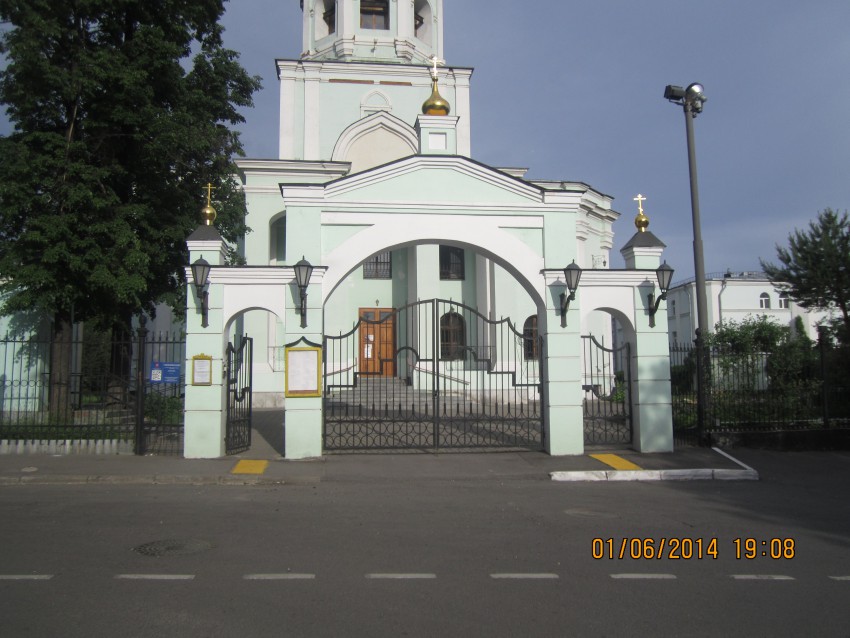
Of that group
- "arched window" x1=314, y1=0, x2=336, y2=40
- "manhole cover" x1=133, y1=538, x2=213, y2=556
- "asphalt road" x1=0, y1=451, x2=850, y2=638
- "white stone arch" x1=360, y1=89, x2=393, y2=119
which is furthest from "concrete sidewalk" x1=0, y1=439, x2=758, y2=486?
"arched window" x1=314, y1=0, x2=336, y2=40

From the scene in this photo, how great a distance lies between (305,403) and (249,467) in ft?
4.93

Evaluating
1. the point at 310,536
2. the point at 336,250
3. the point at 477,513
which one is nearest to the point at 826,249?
the point at 336,250

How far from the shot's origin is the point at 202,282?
11734 millimetres

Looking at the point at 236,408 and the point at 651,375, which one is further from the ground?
the point at 651,375

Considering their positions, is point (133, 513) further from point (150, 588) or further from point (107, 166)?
point (107, 166)

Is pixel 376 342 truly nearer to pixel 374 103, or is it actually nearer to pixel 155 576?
pixel 374 103

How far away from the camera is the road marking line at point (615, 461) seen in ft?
37.8

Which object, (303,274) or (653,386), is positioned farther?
(653,386)

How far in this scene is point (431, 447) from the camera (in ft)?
44.9

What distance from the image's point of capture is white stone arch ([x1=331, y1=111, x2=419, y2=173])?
27.1m

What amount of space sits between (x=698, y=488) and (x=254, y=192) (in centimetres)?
1990

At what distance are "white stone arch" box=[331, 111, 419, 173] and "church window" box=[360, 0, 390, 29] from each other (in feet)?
15.6

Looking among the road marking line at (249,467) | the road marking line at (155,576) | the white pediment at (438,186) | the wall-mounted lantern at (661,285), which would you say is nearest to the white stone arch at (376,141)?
the white pediment at (438,186)

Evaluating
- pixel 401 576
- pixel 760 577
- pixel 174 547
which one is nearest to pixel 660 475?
pixel 760 577
